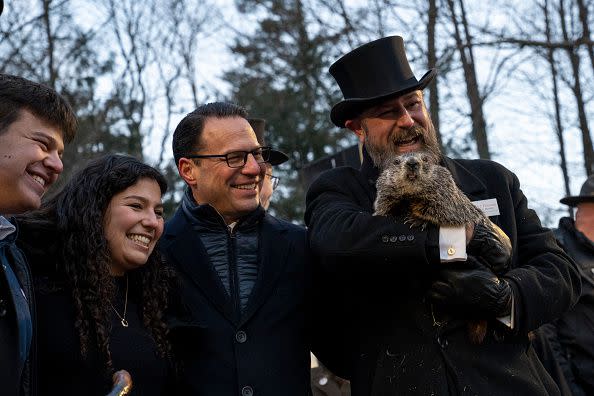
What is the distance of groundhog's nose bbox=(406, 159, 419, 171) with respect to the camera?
3.47 meters

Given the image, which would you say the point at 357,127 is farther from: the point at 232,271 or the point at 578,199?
the point at 578,199

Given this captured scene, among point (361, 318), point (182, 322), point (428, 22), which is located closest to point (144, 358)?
point (182, 322)

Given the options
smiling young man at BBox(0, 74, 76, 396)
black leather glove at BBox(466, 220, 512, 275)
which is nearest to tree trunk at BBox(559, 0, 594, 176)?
black leather glove at BBox(466, 220, 512, 275)

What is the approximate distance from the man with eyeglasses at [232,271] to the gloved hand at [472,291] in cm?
85

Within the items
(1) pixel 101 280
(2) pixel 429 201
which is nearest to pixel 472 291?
(2) pixel 429 201

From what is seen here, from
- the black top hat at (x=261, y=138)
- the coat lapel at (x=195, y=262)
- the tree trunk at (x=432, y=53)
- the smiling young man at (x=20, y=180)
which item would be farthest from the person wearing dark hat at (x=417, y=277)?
the tree trunk at (x=432, y=53)

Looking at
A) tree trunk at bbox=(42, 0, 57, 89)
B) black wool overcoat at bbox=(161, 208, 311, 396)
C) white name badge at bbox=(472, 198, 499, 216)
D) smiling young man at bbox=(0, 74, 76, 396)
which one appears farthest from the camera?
tree trunk at bbox=(42, 0, 57, 89)

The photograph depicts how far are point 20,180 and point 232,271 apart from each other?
1.25 meters

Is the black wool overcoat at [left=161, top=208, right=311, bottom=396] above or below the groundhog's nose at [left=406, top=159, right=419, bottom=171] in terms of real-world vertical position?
below

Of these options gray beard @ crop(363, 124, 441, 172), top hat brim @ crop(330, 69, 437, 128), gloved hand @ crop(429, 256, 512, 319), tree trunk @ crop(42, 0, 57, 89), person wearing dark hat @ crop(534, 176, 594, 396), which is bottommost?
person wearing dark hat @ crop(534, 176, 594, 396)

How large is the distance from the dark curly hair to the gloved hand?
1.33 metres

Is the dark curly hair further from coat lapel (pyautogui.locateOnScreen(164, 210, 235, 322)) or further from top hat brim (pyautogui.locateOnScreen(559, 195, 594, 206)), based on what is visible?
top hat brim (pyautogui.locateOnScreen(559, 195, 594, 206))

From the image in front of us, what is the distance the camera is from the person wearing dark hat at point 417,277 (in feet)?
9.96

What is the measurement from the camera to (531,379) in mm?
3123
